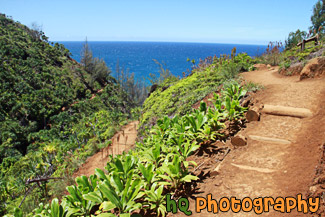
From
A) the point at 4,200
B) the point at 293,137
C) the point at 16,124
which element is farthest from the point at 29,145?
the point at 293,137

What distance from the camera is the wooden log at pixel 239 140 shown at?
363 cm

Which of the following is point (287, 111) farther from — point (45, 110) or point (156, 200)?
point (45, 110)

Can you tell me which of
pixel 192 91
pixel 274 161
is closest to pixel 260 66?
pixel 192 91

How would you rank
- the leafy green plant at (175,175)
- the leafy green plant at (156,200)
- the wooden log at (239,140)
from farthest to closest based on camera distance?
1. the wooden log at (239,140)
2. the leafy green plant at (175,175)
3. the leafy green plant at (156,200)

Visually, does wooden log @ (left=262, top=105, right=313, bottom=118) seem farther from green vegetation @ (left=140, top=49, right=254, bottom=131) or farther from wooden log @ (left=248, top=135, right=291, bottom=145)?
green vegetation @ (left=140, top=49, right=254, bottom=131)

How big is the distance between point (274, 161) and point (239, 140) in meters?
0.65

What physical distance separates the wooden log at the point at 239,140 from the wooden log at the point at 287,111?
1150mm

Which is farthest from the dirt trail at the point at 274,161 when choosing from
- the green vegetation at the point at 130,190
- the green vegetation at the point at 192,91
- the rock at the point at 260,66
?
the rock at the point at 260,66

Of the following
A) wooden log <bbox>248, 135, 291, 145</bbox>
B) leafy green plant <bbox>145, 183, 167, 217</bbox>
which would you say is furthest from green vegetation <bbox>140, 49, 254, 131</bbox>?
leafy green plant <bbox>145, 183, 167, 217</bbox>

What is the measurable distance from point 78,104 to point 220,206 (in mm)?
19684

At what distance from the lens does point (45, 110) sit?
59.8 feet

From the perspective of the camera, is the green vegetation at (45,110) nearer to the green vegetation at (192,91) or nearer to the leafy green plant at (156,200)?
the green vegetation at (192,91)

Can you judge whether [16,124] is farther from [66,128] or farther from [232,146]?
[232,146]

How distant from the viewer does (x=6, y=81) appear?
17969mm
